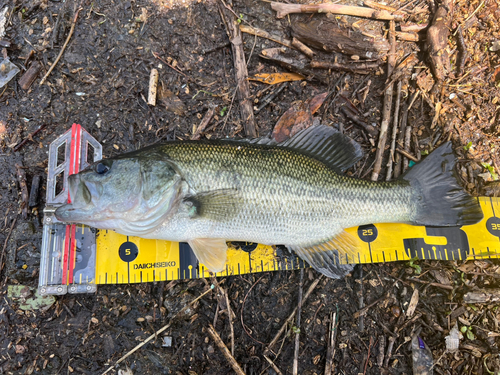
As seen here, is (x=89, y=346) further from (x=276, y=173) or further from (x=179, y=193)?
(x=276, y=173)

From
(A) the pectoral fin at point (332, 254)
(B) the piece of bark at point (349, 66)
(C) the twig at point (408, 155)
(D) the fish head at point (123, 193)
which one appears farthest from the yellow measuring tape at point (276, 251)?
(B) the piece of bark at point (349, 66)

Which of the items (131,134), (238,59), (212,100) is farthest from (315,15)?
(131,134)

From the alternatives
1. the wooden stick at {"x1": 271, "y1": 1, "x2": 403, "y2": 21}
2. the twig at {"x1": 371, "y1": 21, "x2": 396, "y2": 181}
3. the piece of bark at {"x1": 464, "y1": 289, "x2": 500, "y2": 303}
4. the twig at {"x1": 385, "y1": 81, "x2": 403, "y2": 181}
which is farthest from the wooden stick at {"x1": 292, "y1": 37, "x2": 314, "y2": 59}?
the piece of bark at {"x1": 464, "y1": 289, "x2": 500, "y2": 303}

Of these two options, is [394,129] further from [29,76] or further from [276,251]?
[29,76]

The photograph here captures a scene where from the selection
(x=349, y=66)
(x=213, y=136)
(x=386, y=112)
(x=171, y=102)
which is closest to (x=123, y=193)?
(x=213, y=136)

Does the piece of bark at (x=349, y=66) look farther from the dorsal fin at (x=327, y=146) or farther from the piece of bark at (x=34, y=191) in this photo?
the piece of bark at (x=34, y=191)
